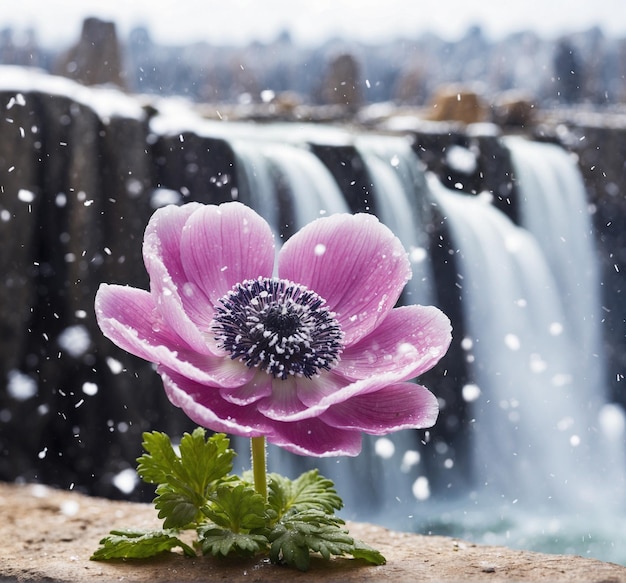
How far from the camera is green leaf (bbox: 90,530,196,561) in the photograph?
0.52 m

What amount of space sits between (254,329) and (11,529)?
499mm

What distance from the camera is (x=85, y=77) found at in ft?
7.00

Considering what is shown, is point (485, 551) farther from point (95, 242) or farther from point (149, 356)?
point (95, 242)

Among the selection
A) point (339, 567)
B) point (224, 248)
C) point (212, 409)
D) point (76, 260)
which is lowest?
point (339, 567)

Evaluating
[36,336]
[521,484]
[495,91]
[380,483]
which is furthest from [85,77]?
[495,91]

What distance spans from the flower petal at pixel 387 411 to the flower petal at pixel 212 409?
1.7 inches

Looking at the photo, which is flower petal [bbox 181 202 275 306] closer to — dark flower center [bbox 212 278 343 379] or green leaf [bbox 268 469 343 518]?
dark flower center [bbox 212 278 343 379]

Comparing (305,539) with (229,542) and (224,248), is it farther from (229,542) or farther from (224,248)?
(224,248)

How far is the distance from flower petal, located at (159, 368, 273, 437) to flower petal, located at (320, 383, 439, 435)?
0.04m

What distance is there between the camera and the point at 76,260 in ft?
5.88

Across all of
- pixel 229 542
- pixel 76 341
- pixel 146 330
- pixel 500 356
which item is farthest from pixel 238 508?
pixel 500 356

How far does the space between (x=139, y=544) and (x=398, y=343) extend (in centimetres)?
22

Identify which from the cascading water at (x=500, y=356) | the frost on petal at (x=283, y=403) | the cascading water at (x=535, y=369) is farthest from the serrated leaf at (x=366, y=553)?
the cascading water at (x=535, y=369)

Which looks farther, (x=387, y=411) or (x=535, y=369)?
(x=535, y=369)
